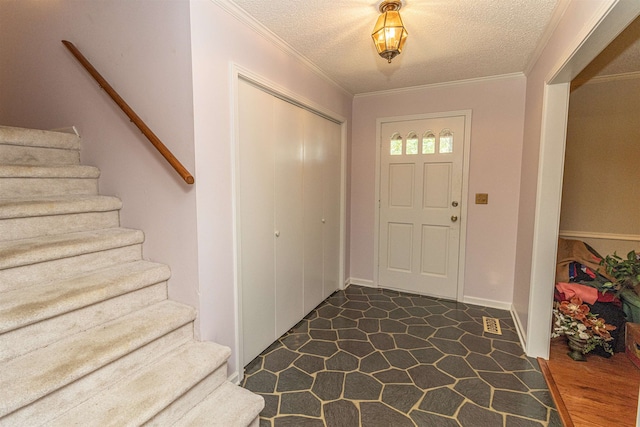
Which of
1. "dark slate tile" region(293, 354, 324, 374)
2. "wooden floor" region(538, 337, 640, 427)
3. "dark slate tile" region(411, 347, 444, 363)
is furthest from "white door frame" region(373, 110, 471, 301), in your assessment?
"dark slate tile" region(293, 354, 324, 374)

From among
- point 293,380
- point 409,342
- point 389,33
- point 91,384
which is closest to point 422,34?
point 389,33

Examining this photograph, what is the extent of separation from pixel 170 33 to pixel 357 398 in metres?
2.40

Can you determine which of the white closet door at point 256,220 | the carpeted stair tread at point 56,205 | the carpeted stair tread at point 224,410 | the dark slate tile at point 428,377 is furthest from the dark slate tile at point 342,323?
the carpeted stair tread at point 56,205

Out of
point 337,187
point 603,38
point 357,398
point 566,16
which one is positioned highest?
point 566,16

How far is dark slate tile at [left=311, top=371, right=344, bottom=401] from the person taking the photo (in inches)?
76.3

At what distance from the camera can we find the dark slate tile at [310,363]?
2199mm

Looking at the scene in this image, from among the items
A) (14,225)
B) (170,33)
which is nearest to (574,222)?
(170,33)

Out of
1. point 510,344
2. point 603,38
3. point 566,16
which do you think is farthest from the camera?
point 510,344

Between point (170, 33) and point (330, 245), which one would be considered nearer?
point (170, 33)

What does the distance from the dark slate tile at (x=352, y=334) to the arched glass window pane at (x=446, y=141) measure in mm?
2112

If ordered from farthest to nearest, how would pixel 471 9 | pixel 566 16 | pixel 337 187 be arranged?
1. pixel 337 187
2. pixel 471 9
3. pixel 566 16

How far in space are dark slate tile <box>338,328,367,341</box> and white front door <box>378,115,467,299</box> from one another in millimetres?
1188

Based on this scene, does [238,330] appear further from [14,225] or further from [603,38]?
[603,38]

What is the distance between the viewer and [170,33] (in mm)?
1724
